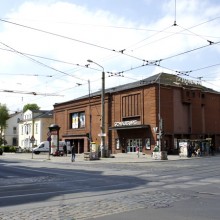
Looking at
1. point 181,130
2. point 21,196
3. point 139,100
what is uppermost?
point 139,100

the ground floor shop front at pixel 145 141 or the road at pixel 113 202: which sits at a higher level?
the ground floor shop front at pixel 145 141

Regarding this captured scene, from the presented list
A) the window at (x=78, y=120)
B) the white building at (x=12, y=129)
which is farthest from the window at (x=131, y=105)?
the white building at (x=12, y=129)

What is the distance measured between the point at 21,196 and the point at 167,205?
507cm

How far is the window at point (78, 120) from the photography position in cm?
6915

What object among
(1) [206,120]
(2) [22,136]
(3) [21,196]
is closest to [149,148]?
(1) [206,120]

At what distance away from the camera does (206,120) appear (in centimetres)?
6194

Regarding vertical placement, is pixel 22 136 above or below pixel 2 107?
below

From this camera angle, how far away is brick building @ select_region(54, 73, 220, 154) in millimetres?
54250

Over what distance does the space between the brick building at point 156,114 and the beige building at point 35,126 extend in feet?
A: 73.8

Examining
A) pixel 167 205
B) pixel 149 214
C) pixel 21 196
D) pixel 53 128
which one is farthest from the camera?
pixel 53 128

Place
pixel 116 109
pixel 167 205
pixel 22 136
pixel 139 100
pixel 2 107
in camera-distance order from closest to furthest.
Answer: pixel 167 205 < pixel 139 100 < pixel 116 109 < pixel 22 136 < pixel 2 107

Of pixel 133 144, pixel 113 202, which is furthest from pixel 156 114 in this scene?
pixel 113 202

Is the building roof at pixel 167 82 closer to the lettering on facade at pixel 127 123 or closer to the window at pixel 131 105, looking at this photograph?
the window at pixel 131 105

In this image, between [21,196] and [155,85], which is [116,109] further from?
[21,196]
